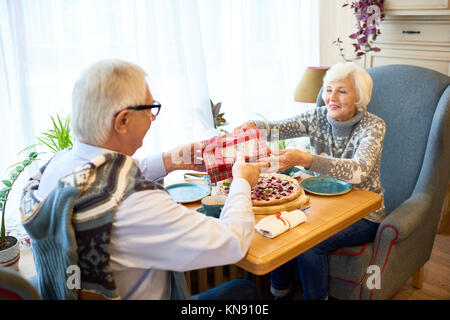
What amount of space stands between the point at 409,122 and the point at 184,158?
4.07 ft

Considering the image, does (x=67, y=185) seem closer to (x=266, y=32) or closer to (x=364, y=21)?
(x=266, y=32)

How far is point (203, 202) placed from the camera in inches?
63.5

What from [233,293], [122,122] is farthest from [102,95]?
[233,293]

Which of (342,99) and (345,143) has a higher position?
(342,99)

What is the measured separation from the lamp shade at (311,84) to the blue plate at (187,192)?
1.23 meters

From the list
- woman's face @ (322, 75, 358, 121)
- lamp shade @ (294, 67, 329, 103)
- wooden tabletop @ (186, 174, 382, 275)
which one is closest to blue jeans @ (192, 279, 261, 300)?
wooden tabletop @ (186, 174, 382, 275)

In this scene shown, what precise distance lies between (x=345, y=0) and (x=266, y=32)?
85cm

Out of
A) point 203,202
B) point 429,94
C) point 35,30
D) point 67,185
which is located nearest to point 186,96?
point 35,30

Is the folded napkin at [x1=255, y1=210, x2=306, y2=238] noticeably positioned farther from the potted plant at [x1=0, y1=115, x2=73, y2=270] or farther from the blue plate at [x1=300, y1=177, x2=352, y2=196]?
the potted plant at [x1=0, y1=115, x2=73, y2=270]

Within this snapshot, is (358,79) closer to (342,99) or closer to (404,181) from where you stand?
(342,99)

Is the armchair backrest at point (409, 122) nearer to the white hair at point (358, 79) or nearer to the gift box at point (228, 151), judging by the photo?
the white hair at point (358, 79)

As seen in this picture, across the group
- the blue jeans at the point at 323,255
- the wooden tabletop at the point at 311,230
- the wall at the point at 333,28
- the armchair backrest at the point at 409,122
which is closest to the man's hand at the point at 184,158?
the wooden tabletop at the point at 311,230

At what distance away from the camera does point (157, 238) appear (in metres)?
1.09

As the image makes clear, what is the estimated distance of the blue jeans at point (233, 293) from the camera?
143 centimetres
